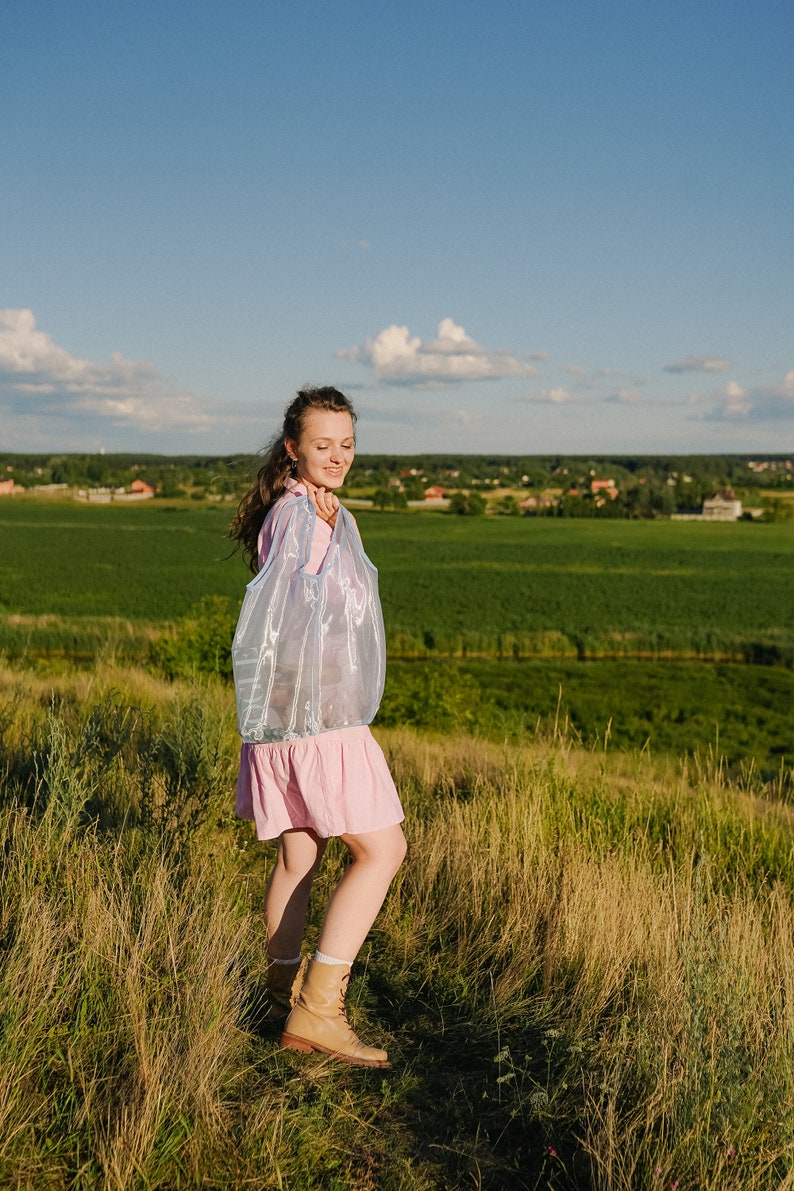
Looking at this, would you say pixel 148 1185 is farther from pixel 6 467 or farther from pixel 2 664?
pixel 6 467

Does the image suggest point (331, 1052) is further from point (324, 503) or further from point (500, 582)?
point (500, 582)

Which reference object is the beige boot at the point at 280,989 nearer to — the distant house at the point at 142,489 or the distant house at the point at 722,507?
the distant house at the point at 722,507

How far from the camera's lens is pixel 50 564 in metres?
56.3

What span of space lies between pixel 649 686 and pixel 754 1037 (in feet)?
76.9

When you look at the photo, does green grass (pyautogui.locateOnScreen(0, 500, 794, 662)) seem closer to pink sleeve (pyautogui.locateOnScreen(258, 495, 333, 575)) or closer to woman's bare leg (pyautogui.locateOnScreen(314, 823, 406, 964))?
pink sleeve (pyautogui.locateOnScreen(258, 495, 333, 575))

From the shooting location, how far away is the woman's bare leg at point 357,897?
276 cm

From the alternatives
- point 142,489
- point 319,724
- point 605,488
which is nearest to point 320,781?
point 319,724

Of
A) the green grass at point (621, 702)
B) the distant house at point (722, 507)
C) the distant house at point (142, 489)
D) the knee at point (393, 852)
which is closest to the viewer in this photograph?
the knee at point (393, 852)

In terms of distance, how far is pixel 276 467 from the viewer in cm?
304

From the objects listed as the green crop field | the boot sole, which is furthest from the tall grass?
the green crop field

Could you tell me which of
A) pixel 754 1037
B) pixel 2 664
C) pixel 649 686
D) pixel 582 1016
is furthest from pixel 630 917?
pixel 649 686

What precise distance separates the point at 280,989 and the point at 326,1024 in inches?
13.0

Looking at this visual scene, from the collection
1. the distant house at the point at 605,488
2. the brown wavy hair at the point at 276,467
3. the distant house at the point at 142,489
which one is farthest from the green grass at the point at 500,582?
the distant house at the point at 142,489

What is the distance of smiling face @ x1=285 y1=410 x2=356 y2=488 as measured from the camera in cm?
292
